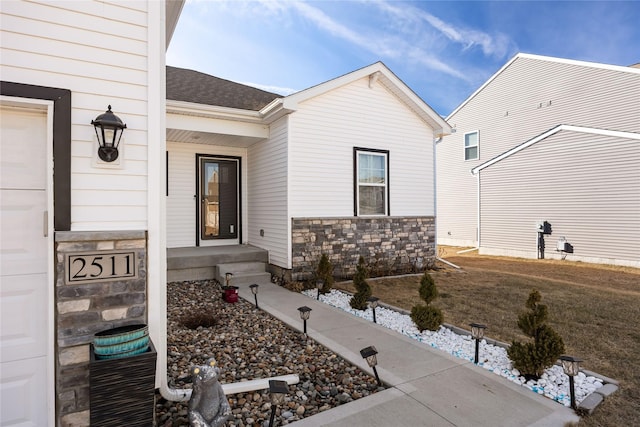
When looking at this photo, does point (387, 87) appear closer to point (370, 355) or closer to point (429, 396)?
point (370, 355)

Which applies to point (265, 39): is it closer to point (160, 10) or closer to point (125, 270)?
point (160, 10)

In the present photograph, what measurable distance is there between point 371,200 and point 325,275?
101 inches

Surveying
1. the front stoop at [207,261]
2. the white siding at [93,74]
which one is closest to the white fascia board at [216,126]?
the front stoop at [207,261]

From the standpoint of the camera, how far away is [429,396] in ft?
8.87

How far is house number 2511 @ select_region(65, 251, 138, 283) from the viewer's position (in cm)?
233

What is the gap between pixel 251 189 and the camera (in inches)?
332

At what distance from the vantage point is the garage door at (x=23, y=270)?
2.28 m

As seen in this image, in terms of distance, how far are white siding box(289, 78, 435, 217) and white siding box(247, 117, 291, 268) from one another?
271 millimetres

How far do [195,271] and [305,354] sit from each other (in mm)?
4111

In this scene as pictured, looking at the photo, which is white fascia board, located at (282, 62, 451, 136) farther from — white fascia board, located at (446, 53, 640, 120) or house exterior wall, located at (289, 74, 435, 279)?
white fascia board, located at (446, 53, 640, 120)

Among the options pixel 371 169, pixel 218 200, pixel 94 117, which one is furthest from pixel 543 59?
pixel 94 117

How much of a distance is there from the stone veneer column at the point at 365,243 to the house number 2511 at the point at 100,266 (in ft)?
14.6

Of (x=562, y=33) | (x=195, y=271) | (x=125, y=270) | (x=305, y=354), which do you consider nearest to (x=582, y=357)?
(x=305, y=354)

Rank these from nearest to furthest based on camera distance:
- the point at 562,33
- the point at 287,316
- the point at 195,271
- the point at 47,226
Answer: the point at 47,226 → the point at 287,316 → the point at 195,271 → the point at 562,33
